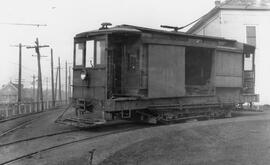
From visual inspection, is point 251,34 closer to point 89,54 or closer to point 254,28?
point 254,28

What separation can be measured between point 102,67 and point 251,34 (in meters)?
15.1

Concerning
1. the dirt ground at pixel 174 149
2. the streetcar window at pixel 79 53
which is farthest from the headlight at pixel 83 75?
the dirt ground at pixel 174 149

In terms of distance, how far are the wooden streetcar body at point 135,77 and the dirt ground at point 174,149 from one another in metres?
2.23

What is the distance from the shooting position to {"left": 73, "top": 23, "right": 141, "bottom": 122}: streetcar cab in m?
11.3

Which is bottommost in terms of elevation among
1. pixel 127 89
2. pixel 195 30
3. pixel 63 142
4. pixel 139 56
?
pixel 63 142

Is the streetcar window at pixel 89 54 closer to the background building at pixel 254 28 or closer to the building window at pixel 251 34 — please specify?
the background building at pixel 254 28

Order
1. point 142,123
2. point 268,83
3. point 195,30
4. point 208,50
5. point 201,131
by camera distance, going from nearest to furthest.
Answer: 1. point 201,131
2. point 142,123
3. point 208,50
4. point 268,83
5. point 195,30

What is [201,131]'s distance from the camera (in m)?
9.11

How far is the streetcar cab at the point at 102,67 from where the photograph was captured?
11258mm

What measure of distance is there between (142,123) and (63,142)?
445cm

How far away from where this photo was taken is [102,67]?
37.2ft

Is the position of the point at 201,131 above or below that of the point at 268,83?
below

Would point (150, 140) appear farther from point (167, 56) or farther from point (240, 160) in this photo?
point (167, 56)

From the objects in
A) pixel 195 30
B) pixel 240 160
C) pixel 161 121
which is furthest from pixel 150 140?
pixel 195 30
